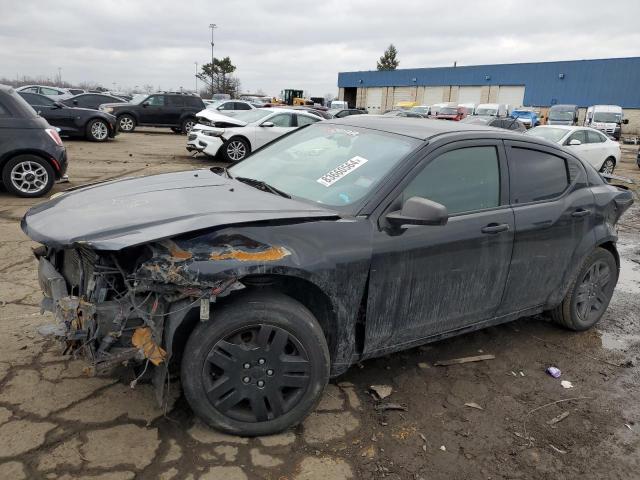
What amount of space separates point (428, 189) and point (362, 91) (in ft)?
209

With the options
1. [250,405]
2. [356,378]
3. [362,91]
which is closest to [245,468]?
[250,405]

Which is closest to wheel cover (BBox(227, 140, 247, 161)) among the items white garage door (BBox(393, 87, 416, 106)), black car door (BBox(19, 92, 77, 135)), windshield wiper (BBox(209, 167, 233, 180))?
black car door (BBox(19, 92, 77, 135))

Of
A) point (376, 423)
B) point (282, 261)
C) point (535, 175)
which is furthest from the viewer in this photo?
point (535, 175)

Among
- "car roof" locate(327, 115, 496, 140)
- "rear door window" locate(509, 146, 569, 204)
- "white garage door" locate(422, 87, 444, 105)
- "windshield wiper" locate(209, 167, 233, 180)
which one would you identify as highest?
"white garage door" locate(422, 87, 444, 105)

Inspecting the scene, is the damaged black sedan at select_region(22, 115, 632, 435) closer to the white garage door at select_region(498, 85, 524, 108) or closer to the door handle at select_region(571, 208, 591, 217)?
the door handle at select_region(571, 208, 591, 217)

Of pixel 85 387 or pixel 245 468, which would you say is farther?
pixel 85 387

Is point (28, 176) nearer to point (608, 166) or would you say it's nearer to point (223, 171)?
point (223, 171)

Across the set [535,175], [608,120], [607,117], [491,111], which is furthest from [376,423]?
[607,117]

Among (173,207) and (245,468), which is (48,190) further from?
(245,468)

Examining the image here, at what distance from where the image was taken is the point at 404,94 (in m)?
59.4

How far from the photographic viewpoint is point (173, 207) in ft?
8.98

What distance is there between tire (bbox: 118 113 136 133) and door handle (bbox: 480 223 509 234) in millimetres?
20727

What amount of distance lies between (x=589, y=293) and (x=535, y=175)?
1.26 meters

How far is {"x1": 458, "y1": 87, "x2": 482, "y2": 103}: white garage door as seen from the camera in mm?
52031
